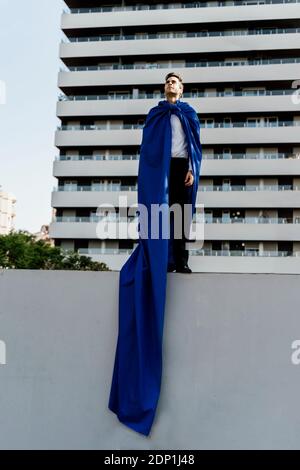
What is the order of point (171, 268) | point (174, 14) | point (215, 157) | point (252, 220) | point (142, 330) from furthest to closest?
point (174, 14)
point (215, 157)
point (252, 220)
point (171, 268)
point (142, 330)

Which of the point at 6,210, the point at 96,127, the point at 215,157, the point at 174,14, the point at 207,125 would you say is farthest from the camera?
the point at 6,210

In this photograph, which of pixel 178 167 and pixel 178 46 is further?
pixel 178 46

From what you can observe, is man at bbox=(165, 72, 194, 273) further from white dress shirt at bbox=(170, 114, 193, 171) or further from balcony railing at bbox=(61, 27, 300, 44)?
balcony railing at bbox=(61, 27, 300, 44)

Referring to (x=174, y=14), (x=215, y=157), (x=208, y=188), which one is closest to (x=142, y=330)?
(x=208, y=188)

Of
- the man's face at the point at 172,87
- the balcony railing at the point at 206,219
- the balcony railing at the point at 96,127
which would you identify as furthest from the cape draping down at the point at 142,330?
the balcony railing at the point at 96,127

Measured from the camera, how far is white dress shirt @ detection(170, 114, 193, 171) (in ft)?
8.66

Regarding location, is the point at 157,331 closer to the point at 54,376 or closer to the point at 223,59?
the point at 54,376

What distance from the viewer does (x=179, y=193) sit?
267cm

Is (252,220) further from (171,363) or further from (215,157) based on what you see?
(171,363)

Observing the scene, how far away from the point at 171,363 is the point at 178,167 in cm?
103

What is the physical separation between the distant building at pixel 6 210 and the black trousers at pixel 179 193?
5620cm

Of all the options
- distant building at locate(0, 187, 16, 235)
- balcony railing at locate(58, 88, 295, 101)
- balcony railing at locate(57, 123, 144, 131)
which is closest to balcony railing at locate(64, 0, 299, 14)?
balcony railing at locate(58, 88, 295, 101)

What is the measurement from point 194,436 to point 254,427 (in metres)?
0.28

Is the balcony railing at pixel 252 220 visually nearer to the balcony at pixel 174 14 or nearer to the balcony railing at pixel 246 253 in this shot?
the balcony railing at pixel 246 253
